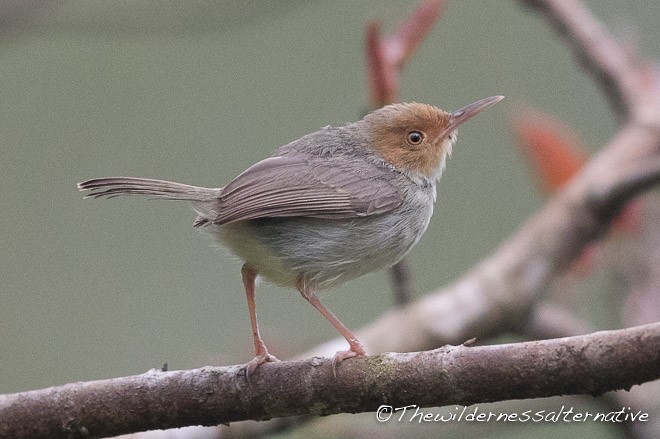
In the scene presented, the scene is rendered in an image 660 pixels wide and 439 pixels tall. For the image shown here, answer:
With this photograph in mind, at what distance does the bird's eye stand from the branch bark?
5.10 feet

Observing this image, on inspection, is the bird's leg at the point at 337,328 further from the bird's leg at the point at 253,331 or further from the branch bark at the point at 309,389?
the bird's leg at the point at 253,331

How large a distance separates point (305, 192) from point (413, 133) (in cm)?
79

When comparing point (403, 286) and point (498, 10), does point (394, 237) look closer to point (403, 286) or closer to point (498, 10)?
point (403, 286)

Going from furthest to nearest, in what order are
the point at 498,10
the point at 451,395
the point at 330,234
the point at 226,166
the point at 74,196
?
1. the point at 498,10
2. the point at 74,196
3. the point at 226,166
4. the point at 330,234
5. the point at 451,395

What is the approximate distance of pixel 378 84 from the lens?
4.02 metres

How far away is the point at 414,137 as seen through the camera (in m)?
4.00

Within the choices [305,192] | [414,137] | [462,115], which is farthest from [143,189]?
[462,115]

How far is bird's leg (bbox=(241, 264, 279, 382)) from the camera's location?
278 cm

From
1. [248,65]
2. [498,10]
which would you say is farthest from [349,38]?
[498,10]

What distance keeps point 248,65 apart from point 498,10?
2734 millimetres

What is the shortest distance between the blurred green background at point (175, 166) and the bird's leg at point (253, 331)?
3.08 m

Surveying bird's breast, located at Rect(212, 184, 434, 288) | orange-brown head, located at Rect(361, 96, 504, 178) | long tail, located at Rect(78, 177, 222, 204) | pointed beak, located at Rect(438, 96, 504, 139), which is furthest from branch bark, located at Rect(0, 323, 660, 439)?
pointed beak, located at Rect(438, 96, 504, 139)

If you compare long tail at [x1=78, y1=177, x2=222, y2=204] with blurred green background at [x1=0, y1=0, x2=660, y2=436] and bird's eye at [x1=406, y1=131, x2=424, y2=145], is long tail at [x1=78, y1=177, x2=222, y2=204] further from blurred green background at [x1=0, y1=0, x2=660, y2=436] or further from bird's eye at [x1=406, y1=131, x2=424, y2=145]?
blurred green background at [x1=0, y1=0, x2=660, y2=436]

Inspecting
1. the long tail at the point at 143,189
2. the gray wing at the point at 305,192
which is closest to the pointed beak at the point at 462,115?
the gray wing at the point at 305,192
